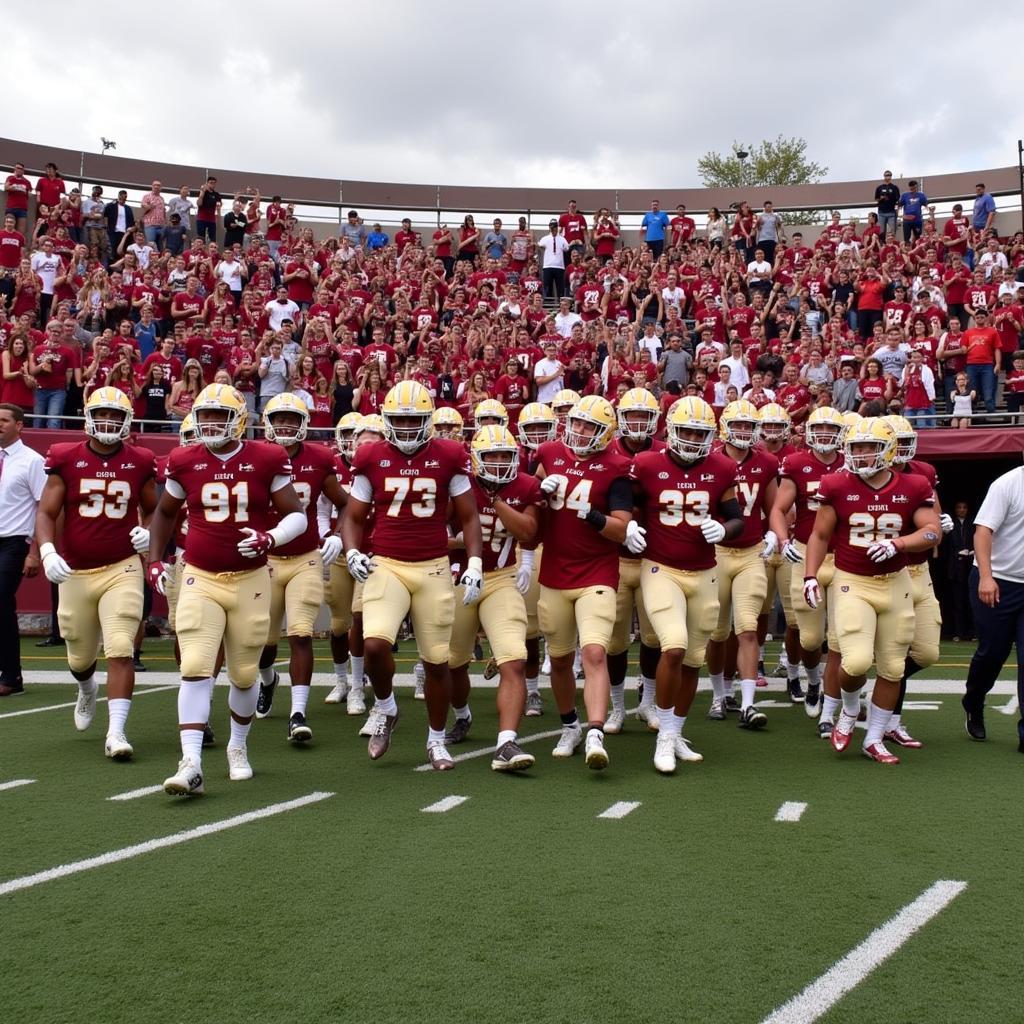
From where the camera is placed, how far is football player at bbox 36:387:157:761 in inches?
267

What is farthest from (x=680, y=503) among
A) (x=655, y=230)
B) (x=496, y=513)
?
(x=655, y=230)

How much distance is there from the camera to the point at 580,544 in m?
6.63

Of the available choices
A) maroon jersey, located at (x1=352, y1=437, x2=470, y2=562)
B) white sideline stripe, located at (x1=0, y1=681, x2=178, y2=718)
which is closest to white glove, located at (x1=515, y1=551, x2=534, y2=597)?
maroon jersey, located at (x1=352, y1=437, x2=470, y2=562)

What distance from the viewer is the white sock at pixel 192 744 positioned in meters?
5.67

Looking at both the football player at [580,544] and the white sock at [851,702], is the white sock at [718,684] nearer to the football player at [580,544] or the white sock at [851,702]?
the white sock at [851,702]

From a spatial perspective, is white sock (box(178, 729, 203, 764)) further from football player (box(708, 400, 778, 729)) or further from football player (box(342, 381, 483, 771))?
football player (box(708, 400, 778, 729))

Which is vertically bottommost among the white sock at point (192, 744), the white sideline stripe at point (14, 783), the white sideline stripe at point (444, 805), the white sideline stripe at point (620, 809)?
the white sideline stripe at point (620, 809)

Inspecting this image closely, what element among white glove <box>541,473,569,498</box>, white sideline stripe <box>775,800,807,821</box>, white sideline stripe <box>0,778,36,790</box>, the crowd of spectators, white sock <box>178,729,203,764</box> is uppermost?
the crowd of spectators

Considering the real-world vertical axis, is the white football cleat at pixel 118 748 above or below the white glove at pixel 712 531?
below

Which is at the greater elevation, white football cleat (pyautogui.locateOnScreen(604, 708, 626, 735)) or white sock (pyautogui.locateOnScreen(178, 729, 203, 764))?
white sock (pyautogui.locateOnScreen(178, 729, 203, 764))

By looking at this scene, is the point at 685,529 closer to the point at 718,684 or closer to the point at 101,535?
the point at 718,684

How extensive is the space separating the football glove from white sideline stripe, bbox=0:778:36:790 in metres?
1.68

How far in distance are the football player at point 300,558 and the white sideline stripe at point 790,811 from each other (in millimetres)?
3151

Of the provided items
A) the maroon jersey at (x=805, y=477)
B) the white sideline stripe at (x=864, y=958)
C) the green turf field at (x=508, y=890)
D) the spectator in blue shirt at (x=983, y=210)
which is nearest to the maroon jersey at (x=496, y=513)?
the green turf field at (x=508, y=890)
